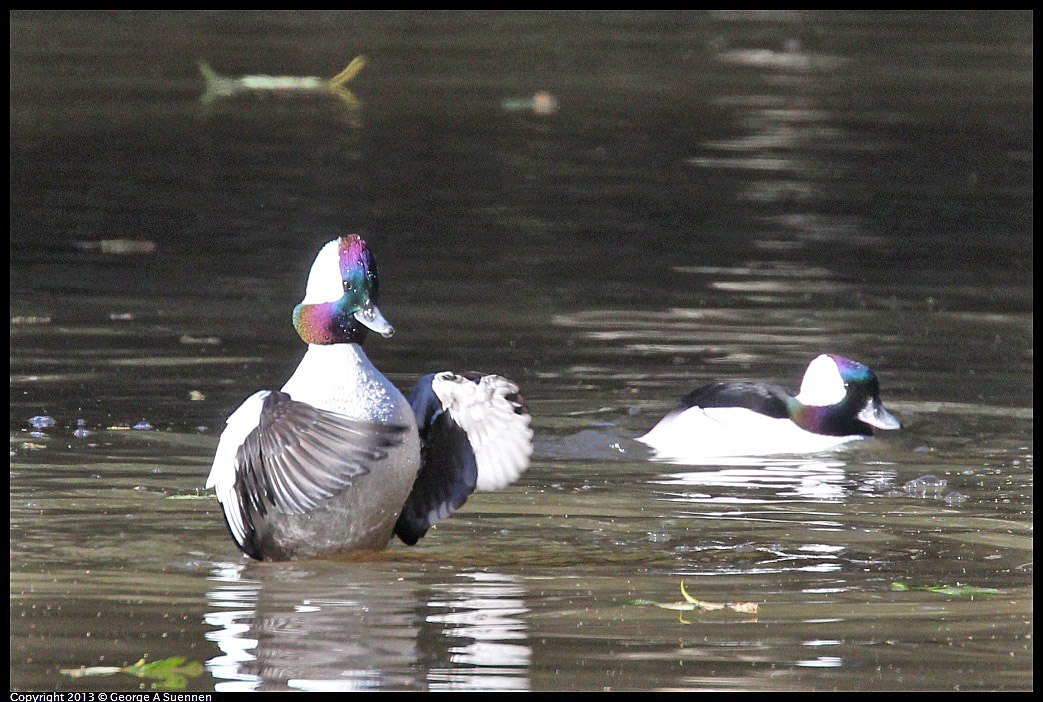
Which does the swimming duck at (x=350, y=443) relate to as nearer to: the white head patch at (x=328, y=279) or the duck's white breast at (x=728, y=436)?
the white head patch at (x=328, y=279)

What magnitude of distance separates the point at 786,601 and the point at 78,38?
2087 centimetres

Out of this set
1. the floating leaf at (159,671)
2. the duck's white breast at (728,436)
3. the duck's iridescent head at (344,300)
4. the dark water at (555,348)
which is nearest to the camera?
the floating leaf at (159,671)

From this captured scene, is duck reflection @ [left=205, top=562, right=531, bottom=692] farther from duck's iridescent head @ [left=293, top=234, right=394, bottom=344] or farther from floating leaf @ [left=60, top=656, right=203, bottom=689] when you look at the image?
duck's iridescent head @ [left=293, top=234, right=394, bottom=344]

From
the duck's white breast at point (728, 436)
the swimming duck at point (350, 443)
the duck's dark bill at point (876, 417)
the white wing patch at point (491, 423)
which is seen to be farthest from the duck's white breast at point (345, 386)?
the duck's dark bill at point (876, 417)

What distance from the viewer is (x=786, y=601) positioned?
6.33m

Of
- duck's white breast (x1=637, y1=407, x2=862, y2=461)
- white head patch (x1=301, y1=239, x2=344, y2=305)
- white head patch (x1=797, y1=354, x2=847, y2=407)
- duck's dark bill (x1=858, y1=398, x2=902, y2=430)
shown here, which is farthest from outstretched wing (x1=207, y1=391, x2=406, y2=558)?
duck's dark bill (x1=858, y1=398, x2=902, y2=430)

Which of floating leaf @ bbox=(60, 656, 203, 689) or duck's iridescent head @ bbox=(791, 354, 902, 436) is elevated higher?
floating leaf @ bbox=(60, 656, 203, 689)

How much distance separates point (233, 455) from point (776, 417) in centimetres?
320

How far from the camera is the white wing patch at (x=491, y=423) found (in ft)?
22.7

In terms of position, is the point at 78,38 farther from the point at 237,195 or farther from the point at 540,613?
the point at 540,613

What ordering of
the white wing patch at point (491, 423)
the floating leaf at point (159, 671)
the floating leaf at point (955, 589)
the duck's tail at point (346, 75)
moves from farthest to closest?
1. the duck's tail at point (346, 75)
2. the white wing patch at point (491, 423)
3. the floating leaf at point (955, 589)
4. the floating leaf at point (159, 671)

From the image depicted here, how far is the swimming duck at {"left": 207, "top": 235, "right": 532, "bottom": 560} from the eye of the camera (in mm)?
6410
